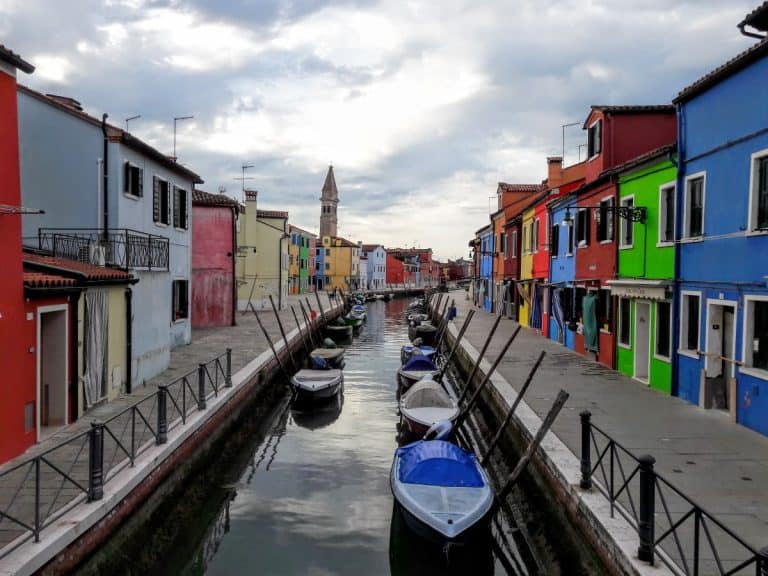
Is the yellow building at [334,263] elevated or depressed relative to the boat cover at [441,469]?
elevated

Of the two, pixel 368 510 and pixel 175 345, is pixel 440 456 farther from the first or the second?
pixel 175 345

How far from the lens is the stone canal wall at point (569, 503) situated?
6742 millimetres

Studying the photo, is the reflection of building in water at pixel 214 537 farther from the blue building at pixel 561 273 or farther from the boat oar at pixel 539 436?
the blue building at pixel 561 273

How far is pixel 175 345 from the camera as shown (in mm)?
23156

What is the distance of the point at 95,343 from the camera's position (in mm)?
13156

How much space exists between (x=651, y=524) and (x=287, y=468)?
29.4 feet

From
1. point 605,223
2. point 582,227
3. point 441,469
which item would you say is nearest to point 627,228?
point 605,223

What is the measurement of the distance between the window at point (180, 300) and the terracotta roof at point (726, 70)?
58.2 ft

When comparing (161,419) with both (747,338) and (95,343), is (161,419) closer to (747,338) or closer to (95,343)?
(95,343)

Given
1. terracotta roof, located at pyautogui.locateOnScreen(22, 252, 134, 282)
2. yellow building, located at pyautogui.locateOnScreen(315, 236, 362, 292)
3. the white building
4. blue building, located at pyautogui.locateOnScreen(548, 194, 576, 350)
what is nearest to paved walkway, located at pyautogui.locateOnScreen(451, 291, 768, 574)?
blue building, located at pyautogui.locateOnScreen(548, 194, 576, 350)

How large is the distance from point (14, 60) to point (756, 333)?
1358 cm

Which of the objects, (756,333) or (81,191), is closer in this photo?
(756,333)

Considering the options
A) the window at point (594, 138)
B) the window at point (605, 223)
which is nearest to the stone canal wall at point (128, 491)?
the window at point (605, 223)

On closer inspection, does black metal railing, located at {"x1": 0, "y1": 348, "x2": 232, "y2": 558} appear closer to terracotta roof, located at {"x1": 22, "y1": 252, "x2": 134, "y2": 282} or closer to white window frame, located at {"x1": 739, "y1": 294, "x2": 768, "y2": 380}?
terracotta roof, located at {"x1": 22, "y1": 252, "x2": 134, "y2": 282}
